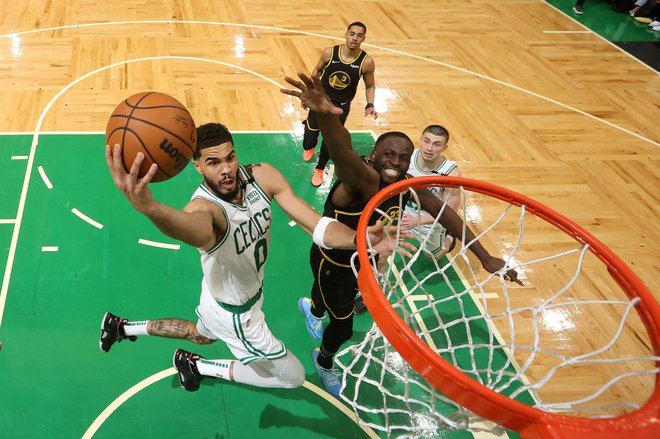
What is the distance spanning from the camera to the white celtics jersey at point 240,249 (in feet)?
9.79

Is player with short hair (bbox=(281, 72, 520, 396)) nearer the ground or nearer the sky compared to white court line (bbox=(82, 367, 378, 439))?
nearer the sky

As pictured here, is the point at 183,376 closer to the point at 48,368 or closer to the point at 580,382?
the point at 48,368

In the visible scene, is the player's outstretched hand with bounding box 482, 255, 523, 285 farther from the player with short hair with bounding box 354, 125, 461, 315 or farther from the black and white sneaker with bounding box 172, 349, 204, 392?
the black and white sneaker with bounding box 172, 349, 204, 392

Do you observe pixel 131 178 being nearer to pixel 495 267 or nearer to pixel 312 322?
pixel 495 267

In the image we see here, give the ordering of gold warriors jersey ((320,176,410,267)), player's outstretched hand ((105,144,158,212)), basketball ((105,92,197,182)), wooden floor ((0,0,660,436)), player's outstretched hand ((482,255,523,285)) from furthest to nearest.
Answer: wooden floor ((0,0,660,436))
gold warriors jersey ((320,176,410,267))
player's outstretched hand ((482,255,523,285))
basketball ((105,92,197,182))
player's outstretched hand ((105,144,158,212))

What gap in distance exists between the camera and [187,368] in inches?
145

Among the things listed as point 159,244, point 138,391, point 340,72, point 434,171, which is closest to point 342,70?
point 340,72

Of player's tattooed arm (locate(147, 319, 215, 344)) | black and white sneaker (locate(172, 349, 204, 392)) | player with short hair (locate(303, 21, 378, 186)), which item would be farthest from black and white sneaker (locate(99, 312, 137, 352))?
player with short hair (locate(303, 21, 378, 186))

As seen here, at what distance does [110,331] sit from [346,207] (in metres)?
1.90

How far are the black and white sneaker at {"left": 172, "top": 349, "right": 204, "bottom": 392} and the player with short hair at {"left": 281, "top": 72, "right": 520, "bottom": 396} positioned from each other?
0.87m

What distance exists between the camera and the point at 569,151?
7.25m

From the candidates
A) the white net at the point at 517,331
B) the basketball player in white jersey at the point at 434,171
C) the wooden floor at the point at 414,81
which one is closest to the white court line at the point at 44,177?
the wooden floor at the point at 414,81

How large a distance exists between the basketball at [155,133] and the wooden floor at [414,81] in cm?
357

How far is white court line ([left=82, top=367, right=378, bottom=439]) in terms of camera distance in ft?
11.9
